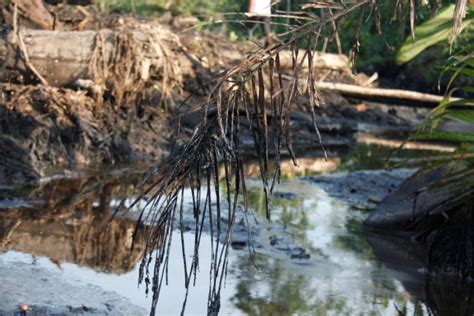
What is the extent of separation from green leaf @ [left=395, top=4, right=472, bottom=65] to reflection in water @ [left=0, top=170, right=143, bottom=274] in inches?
83.9

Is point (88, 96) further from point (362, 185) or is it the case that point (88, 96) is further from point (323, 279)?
point (323, 279)

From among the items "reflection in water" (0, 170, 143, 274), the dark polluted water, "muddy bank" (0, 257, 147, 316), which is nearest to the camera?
"muddy bank" (0, 257, 147, 316)

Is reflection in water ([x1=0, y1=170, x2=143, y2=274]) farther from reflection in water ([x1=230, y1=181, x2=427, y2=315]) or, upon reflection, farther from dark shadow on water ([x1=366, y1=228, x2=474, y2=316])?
dark shadow on water ([x1=366, y1=228, x2=474, y2=316])

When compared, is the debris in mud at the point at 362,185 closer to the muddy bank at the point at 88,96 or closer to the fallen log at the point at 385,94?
the muddy bank at the point at 88,96

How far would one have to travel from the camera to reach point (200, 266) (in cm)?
659

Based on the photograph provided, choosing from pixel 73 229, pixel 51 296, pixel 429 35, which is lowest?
pixel 73 229

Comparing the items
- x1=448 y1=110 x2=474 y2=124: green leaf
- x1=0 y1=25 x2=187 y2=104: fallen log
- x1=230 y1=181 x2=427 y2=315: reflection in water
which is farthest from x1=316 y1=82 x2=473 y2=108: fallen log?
x1=448 y1=110 x2=474 y2=124: green leaf

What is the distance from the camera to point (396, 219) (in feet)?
27.6

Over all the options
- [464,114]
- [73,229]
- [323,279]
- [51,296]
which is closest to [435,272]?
[323,279]

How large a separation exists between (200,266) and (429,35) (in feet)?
7.12

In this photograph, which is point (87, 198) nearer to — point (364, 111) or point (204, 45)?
point (204, 45)

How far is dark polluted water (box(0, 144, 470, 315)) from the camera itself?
5.54 metres

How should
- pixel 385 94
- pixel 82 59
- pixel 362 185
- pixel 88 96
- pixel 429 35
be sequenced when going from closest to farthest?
pixel 429 35, pixel 362 185, pixel 82 59, pixel 88 96, pixel 385 94

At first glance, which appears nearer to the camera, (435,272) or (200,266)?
(200,266)
